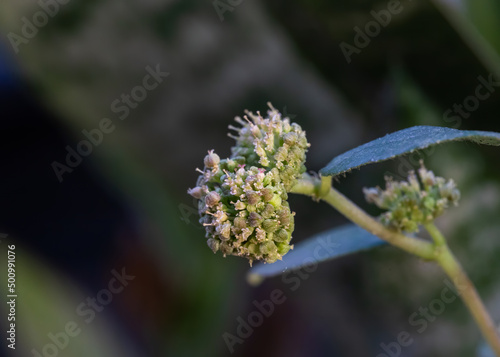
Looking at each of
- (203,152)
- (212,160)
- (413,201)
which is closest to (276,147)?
(212,160)

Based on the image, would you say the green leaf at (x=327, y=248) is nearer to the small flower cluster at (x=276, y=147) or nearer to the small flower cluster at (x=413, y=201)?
the small flower cluster at (x=413, y=201)

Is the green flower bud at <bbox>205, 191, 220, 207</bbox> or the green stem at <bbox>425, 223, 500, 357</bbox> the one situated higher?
the green flower bud at <bbox>205, 191, 220, 207</bbox>

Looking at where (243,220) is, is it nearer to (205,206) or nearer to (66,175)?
(205,206)

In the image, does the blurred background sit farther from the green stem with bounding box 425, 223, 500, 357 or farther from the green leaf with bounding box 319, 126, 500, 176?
the green leaf with bounding box 319, 126, 500, 176

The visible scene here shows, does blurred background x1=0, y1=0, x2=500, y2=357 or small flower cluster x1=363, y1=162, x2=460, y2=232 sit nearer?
small flower cluster x1=363, y1=162, x2=460, y2=232

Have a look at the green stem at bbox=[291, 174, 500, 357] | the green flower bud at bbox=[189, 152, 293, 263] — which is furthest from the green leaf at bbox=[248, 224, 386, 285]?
the green flower bud at bbox=[189, 152, 293, 263]

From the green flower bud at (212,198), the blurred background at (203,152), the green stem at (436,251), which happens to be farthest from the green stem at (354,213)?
the blurred background at (203,152)
